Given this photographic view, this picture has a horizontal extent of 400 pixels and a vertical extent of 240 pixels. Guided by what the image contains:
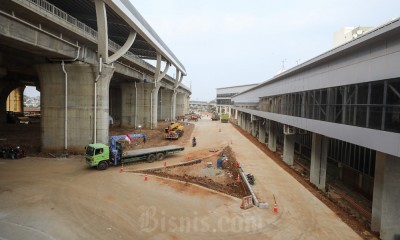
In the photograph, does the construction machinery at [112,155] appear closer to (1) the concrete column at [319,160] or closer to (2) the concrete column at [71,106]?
(2) the concrete column at [71,106]

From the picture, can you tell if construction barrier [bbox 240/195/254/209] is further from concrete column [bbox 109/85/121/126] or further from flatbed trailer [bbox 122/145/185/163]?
concrete column [bbox 109/85/121/126]

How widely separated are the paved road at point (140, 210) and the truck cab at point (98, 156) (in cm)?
108

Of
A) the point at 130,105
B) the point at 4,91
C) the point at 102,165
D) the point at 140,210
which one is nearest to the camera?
the point at 140,210

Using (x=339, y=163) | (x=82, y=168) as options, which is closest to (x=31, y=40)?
(x=82, y=168)

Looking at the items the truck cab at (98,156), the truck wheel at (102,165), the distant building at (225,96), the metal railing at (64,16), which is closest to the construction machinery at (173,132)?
the metal railing at (64,16)

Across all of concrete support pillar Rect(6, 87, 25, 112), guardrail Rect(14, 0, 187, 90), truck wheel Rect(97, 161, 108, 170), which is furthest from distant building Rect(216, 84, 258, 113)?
truck wheel Rect(97, 161, 108, 170)

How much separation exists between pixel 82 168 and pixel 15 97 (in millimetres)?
72705

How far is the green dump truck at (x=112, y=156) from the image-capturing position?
74.3 feet

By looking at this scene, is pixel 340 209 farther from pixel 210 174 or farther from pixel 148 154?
Answer: pixel 148 154

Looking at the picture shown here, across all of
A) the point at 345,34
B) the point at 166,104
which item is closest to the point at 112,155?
the point at 345,34

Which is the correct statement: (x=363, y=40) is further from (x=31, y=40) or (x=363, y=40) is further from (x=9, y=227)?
(x=31, y=40)

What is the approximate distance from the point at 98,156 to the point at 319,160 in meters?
19.0

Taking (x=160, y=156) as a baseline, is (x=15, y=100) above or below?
above

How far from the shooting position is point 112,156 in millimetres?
23922
